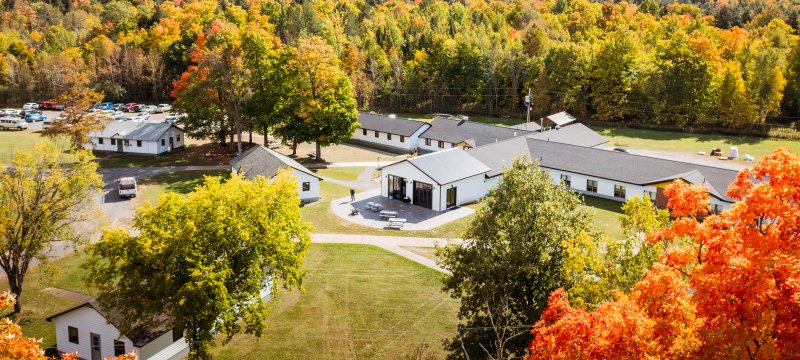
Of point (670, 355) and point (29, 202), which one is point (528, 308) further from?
point (29, 202)

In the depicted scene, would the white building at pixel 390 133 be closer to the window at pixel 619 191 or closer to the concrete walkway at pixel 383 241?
the window at pixel 619 191

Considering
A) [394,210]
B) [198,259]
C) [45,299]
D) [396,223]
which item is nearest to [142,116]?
[394,210]

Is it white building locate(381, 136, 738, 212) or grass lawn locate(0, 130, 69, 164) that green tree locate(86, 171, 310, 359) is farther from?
grass lawn locate(0, 130, 69, 164)

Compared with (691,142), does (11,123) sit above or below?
above

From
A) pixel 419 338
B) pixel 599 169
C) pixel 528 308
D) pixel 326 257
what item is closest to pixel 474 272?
pixel 528 308

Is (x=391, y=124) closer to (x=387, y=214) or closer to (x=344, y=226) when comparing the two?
(x=387, y=214)

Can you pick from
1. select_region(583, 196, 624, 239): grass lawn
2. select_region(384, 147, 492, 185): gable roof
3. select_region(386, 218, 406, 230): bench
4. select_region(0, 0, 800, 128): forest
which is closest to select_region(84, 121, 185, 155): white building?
select_region(0, 0, 800, 128): forest
